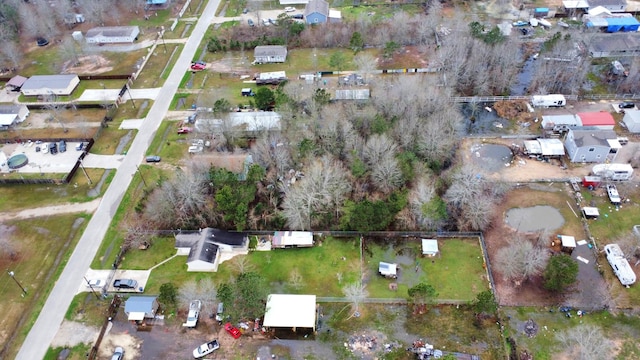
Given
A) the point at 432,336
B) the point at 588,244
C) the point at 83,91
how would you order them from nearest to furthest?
the point at 432,336, the point at 588,244, the point at 83,91

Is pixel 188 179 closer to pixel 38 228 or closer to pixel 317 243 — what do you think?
pixel 317 243

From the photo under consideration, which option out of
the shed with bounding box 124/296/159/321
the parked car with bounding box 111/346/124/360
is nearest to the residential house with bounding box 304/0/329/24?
the shed with bounding box 124/296/159/321

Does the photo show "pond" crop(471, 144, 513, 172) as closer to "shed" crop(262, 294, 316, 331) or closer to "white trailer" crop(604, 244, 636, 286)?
"white trailer" crop(604, 244, 636, 286)

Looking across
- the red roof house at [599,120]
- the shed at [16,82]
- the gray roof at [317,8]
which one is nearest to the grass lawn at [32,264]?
the shed at [16,82]

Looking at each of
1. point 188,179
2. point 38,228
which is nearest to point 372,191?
point 188,179

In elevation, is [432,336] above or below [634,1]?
below

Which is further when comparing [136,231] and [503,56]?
[503,56]

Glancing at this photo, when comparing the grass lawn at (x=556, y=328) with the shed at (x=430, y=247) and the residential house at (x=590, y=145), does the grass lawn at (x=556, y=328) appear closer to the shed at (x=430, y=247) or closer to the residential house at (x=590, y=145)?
the shed at (x=430, y=247)
